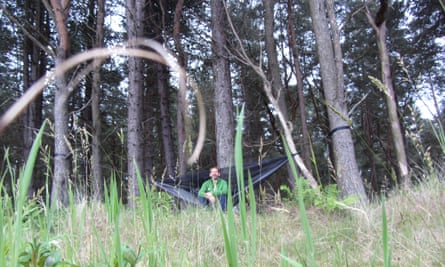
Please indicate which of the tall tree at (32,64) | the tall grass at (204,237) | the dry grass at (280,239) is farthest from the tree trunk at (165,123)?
the dry grass at (280,239)

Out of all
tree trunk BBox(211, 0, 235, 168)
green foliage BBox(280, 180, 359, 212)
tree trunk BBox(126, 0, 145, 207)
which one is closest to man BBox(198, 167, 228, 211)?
green foliage BBox(280, 180, 359, 212)

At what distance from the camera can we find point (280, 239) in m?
1.76

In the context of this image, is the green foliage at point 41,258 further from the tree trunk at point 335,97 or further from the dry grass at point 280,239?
the tree trunk at point 335,97

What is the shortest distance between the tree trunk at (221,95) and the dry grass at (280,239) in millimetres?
2939

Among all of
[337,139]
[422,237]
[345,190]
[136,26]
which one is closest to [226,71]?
[136,26]

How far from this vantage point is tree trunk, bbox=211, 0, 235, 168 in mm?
5332

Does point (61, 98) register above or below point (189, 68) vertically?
below

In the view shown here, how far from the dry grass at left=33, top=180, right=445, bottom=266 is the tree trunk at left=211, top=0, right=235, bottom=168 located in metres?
2.94

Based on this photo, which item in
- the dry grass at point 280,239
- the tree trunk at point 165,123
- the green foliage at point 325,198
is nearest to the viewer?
the dry grass at point 280,239

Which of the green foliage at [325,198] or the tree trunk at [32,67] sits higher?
the tree trunk at [32,67]

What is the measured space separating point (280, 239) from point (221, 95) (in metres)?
3.96

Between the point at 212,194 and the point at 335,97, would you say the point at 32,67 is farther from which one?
the point at 212,194

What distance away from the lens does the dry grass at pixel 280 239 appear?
99 centimetres

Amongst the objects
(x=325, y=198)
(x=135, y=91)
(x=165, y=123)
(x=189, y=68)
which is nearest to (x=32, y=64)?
(x=165, y=123)
